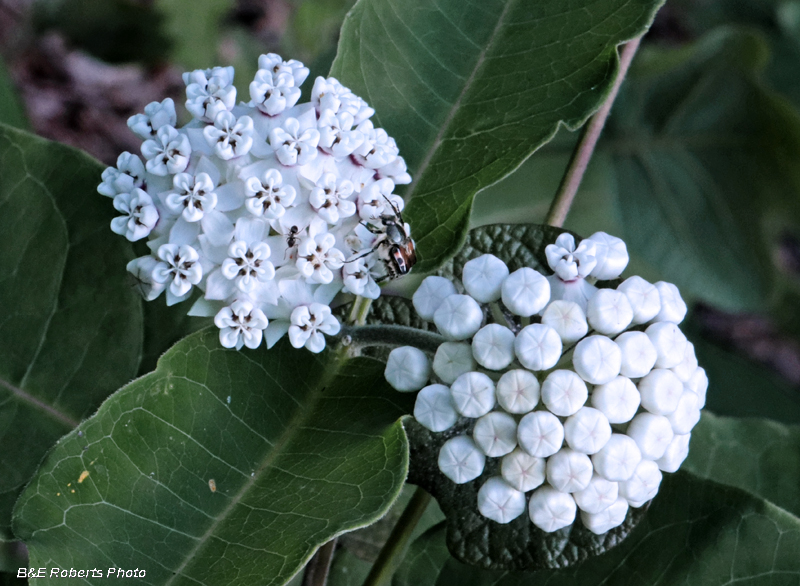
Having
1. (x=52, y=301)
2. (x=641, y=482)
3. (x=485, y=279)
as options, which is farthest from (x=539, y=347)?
(x=52, y=301)

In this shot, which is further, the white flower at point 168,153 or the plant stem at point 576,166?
the plant stem at point 576,166

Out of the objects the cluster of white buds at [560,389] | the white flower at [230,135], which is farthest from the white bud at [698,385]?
the white flower at [230,135]

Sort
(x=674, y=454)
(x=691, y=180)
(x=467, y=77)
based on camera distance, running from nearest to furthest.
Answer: (x=674, y=454), (x=467, y=77), (x=691, y=180)

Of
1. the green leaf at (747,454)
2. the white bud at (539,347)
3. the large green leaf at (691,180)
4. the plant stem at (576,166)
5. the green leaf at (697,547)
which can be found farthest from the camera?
the large green leaf at (691,180)

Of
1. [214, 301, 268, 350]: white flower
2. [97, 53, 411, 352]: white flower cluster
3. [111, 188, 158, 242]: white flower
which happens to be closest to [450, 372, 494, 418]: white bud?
[97, 53, 411, 352]: white flower cluster

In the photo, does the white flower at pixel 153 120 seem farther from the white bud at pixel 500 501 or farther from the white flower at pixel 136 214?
the white bud at pixel 500 501

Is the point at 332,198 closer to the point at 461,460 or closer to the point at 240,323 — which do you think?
the point at 240,323
